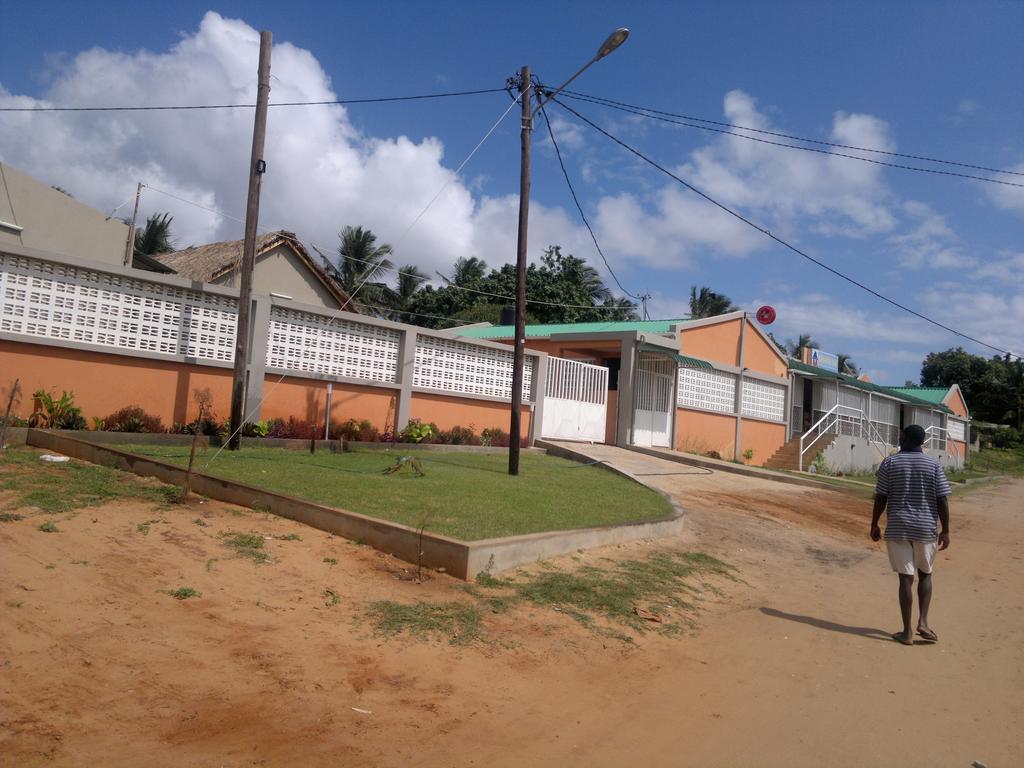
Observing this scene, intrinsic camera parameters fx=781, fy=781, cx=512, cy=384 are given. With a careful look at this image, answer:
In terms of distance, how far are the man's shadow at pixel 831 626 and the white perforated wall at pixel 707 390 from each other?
52.8 ft

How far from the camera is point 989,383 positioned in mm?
55844

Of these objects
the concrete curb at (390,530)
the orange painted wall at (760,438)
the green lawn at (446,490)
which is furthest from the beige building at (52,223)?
the orange painted wall at (760,438)

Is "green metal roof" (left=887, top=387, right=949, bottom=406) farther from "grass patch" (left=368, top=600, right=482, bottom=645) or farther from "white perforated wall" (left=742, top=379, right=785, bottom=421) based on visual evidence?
"grass patch" (left=368, top=600, right=482, bottom=645)

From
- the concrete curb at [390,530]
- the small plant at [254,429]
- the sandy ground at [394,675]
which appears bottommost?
the sandy ground at [394,675]

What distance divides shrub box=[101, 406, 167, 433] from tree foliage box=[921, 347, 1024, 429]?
189ft

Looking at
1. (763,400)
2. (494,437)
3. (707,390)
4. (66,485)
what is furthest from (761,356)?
(66,485)

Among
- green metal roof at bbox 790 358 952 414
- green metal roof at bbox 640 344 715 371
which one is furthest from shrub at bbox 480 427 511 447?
green metal roof at bbox 790 358 952 414

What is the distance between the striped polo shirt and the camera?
6391 millimetres

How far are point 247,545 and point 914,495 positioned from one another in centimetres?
557

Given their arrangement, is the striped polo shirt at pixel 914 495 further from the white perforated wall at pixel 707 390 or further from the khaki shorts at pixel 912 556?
the white perforated wall at pixel 707 390

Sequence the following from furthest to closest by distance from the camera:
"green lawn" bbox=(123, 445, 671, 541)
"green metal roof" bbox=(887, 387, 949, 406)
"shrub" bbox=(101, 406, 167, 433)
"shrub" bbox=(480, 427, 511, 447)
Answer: "green metal roof" bbox=(887, 387, 949, 406) < "shrub" bbox=(480, 427, 511, 447) < "shrub" bbox=(101, 406, 167, 433) < "green lawn" bbox=(123, 445, 671, 541)

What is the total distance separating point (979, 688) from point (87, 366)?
1115 centimetres

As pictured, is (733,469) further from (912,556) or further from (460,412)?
(912,556)

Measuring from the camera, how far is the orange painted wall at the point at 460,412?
618 inches
